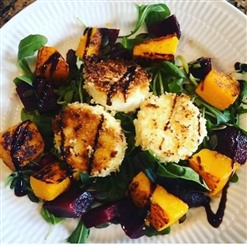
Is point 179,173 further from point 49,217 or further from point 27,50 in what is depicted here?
point 27,50

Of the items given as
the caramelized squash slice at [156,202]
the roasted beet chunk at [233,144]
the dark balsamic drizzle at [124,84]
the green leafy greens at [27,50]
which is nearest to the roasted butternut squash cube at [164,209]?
the caramelized squash slice at [156,202]

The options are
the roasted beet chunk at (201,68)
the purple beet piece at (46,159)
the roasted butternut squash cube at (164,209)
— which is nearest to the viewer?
the roasted butternut squash cube at (164,209)

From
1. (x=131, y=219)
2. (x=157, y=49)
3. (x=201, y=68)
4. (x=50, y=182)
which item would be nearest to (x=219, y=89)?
(x=201, y=68)

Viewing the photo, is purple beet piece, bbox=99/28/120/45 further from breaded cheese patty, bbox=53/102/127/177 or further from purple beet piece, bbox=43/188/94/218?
purple beet piece, bbox=43/188/94/218

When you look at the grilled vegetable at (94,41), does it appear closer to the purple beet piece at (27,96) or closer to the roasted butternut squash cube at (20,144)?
the purple beet piece at (27,96)

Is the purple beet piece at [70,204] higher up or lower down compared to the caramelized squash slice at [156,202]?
higher up

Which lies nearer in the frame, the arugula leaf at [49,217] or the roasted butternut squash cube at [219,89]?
the arugula leaf at [49,217]
